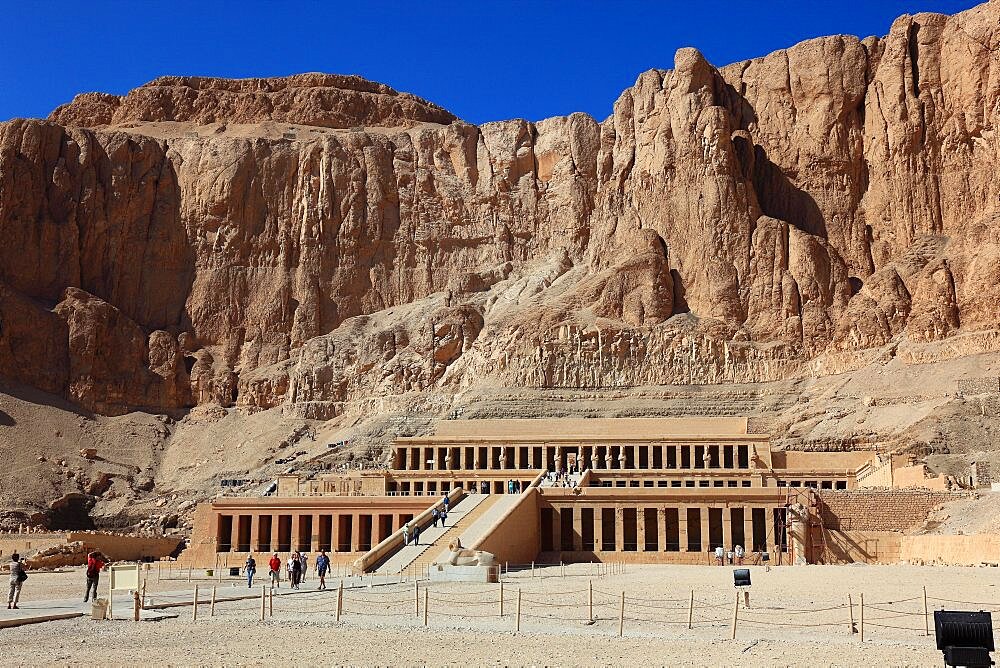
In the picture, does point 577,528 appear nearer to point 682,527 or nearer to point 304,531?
point 682,527

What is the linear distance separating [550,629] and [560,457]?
51910 millimetres

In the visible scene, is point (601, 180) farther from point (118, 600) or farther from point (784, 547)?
point (118, 600)

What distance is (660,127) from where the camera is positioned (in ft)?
377

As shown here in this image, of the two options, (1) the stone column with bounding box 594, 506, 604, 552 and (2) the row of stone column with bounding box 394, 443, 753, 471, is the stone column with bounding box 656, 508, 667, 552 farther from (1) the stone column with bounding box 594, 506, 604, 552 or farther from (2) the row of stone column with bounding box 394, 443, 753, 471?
(2) the row of stone column with bounding box 394, 443, 753, 471

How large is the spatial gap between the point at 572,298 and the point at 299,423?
91.3 ft

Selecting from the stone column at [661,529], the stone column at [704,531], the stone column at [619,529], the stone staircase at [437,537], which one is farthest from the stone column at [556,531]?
the stone column at [704,531]

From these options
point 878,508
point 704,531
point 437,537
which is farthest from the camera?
point 704,531

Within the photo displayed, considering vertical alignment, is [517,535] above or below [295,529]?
below

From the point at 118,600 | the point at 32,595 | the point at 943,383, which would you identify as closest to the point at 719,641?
the point at 118,600

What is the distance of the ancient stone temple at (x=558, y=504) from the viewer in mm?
51344

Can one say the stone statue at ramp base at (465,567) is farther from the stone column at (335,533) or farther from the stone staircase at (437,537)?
the stone column at (335,533)

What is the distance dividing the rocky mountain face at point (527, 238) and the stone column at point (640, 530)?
45110 mm

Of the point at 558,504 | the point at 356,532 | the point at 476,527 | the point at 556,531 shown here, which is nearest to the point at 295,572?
the point at 476,527

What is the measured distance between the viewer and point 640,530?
54.0 m
